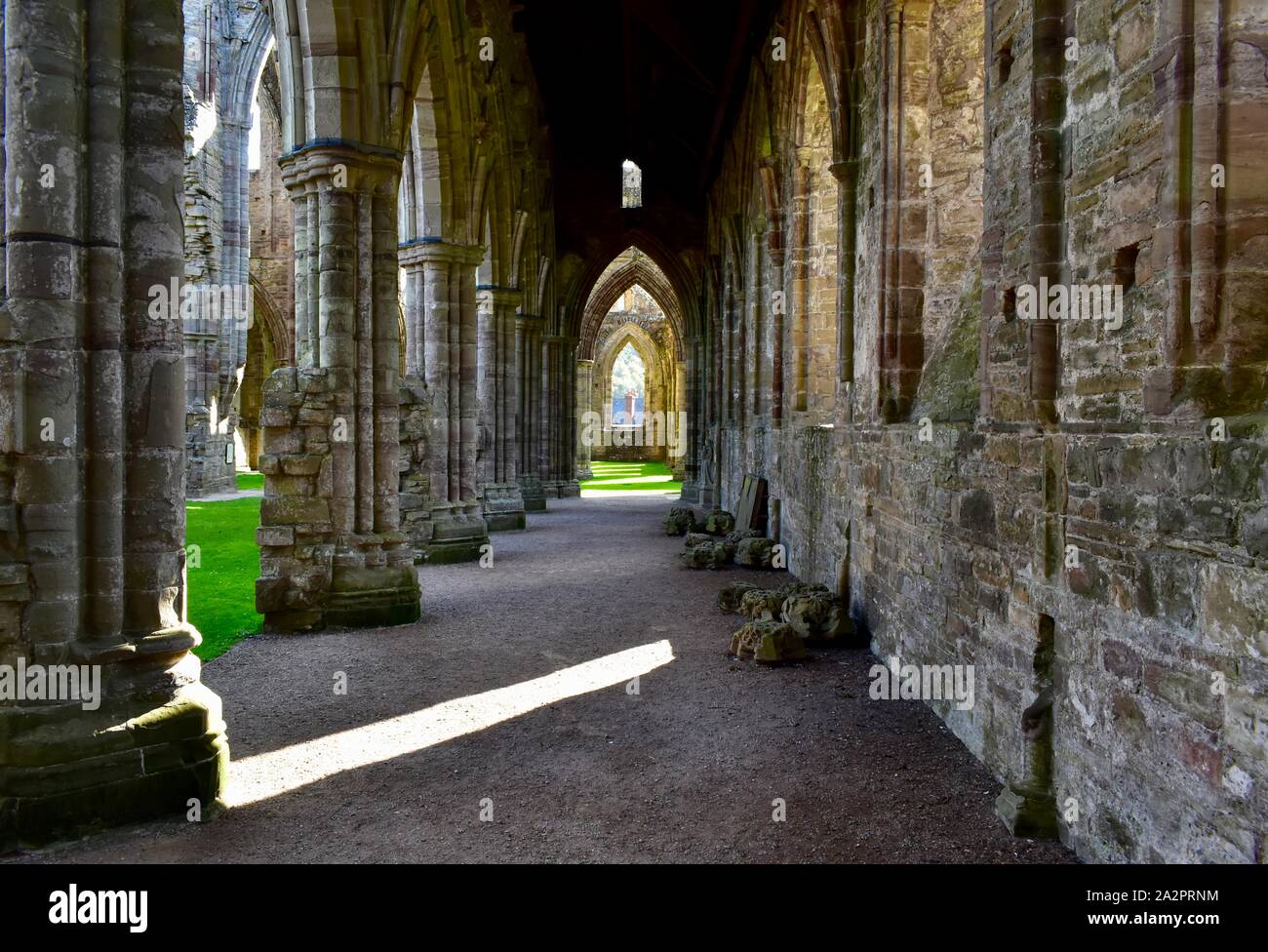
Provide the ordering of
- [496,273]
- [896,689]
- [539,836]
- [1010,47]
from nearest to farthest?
[539,836] < [1010,47] < [896,689] < [496,273]

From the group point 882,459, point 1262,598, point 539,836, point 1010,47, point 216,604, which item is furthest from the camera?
point 216,604

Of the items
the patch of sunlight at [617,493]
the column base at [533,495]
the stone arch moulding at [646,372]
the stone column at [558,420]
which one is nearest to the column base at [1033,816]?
the column base at [533,495]

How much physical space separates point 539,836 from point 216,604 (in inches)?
246

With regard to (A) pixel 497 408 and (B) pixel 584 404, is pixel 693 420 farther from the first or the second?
(B) pixel 584 404

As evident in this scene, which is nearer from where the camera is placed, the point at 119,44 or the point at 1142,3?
the point at 1142,3

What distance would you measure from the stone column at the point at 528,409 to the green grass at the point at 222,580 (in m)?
6.06

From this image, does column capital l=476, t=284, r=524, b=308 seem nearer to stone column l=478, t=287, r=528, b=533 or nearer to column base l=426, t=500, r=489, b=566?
stone column l=478, t=287, r=528, b=533

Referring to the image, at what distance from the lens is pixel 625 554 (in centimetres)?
1352

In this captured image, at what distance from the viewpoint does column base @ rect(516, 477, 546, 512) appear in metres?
20.9

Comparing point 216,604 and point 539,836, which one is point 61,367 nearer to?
point 539,836

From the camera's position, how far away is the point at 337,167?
8094 mm

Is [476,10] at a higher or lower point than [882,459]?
higher

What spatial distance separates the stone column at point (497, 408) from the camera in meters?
16.8

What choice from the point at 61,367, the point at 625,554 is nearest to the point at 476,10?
the point at 625,554
